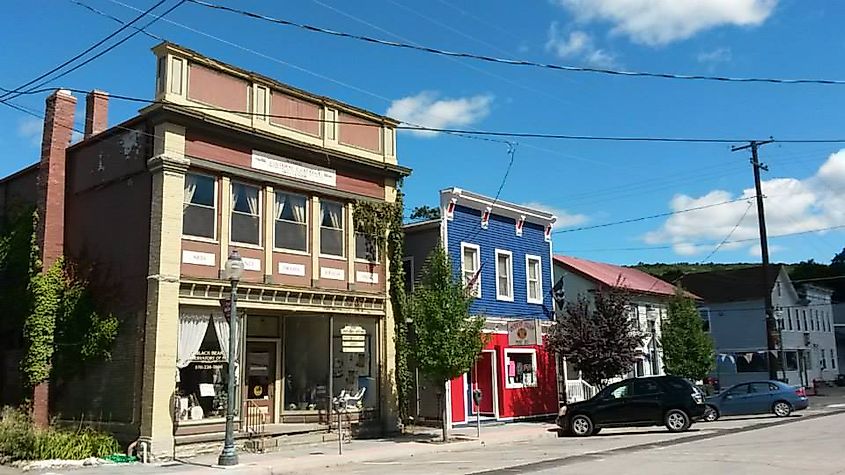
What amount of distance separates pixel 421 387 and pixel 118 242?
1059cm

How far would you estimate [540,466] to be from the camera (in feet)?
49.9

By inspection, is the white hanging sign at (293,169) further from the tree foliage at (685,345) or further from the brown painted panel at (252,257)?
the tree foliage at (685,345)

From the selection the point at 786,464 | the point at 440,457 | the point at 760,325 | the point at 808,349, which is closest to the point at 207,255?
the point at 440,457

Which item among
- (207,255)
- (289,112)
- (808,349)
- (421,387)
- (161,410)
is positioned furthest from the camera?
(808,349)

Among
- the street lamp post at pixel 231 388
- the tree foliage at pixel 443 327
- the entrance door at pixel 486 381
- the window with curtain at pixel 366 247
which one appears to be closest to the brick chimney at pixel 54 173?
the street lamp post at pixel 231 388

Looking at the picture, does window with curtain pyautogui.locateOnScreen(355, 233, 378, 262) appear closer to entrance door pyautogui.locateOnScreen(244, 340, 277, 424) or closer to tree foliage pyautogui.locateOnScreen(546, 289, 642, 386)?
entrance door pyautogui.locateOnScreen(244, 340, 277, 424)

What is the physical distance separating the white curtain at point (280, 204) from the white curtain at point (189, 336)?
342 cm

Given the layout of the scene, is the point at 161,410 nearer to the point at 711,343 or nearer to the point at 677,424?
the point at 677,424

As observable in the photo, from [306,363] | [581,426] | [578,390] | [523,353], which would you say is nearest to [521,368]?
[523,353]

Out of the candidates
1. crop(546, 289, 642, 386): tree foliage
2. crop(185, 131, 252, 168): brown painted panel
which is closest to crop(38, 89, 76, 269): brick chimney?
crop(185, 131, 252, 168): brown painted panel

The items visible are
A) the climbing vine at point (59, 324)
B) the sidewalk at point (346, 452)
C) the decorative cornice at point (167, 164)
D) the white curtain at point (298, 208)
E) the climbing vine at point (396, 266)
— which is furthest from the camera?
the climbing vine at point (396, 266)

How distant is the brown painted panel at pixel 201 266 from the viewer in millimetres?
18500

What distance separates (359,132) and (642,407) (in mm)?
11375

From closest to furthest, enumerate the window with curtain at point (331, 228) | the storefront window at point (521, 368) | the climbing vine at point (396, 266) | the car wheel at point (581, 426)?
1. the window with curtain at point (331, 228)
2. the climbing vine at point (396, 266)
3. the car wheel at point (581, 426)
4. the storefront window at point (521, 368)
